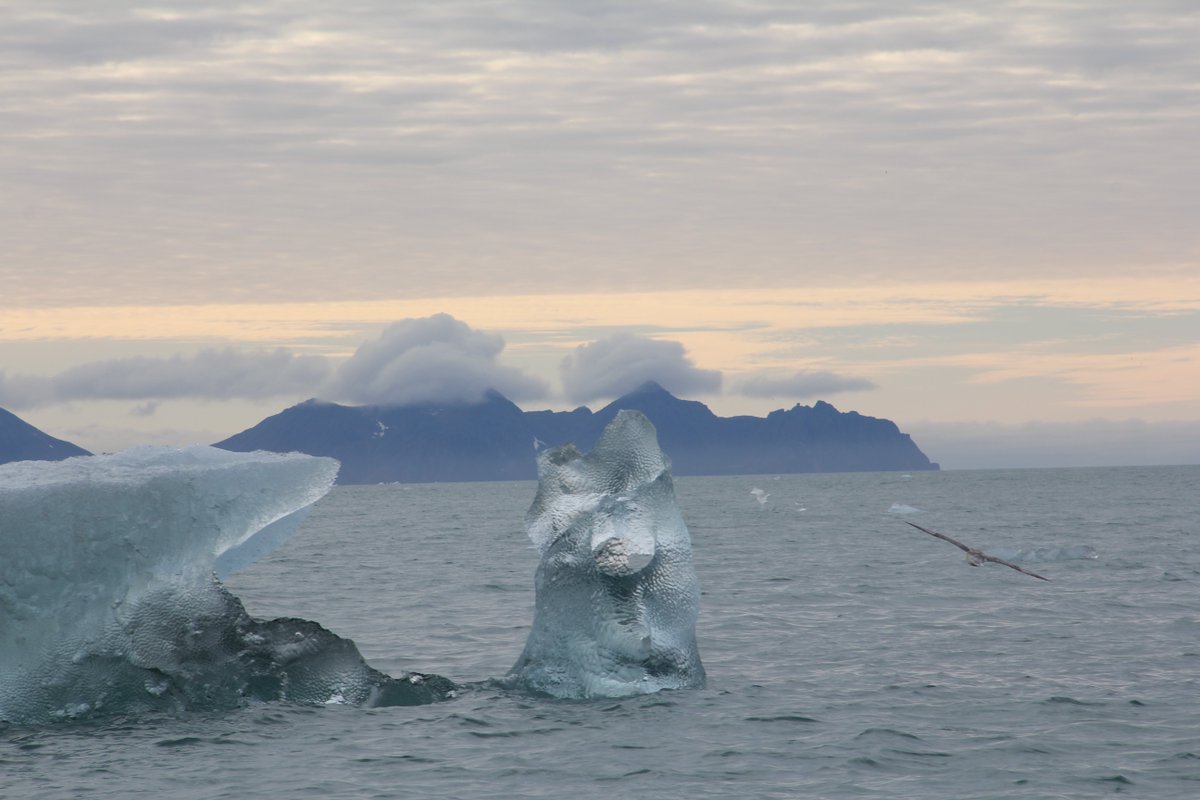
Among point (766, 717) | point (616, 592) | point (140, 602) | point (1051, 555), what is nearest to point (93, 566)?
point (140, 602)

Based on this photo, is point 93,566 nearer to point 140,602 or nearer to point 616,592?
point 140,602

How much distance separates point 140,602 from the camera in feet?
63.4

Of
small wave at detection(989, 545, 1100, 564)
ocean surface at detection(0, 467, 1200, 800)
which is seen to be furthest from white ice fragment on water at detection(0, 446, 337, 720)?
small wave at detection(989, 545, 1100, 564)

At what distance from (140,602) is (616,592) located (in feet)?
24.1

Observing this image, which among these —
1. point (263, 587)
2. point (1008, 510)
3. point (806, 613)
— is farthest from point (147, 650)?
point (1008, 510)

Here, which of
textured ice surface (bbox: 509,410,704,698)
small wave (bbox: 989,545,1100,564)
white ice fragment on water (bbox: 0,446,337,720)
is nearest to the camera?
white ice fragment on water (bbox: 0,446,337,720)

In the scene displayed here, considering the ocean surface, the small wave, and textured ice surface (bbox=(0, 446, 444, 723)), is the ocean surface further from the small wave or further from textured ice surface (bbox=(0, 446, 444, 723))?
the small wave

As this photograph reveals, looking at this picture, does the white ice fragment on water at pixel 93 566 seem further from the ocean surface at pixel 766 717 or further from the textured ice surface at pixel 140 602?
the ocean surface at pixel 766 717

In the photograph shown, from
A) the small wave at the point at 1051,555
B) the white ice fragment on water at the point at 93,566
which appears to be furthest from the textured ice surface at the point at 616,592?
the small wave at the point at 1051,555

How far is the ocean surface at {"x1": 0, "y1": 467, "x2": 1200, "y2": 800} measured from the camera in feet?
53.0

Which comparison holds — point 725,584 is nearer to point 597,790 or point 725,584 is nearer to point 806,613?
point 806,613

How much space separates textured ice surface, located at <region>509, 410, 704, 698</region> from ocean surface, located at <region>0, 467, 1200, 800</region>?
502 millimetres

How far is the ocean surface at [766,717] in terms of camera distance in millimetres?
16141

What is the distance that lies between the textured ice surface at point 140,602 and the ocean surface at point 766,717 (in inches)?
21.4
